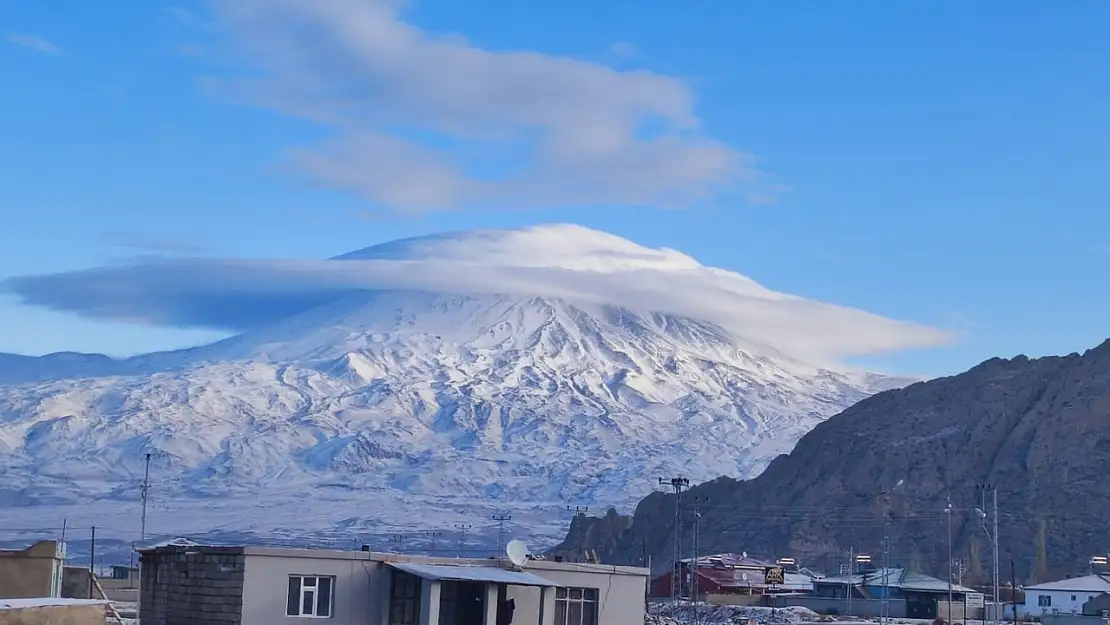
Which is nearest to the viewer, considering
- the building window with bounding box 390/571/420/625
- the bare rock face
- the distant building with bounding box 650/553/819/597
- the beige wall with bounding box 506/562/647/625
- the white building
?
the building window with bounding box 390/571/420/625

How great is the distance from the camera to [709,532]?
533 ft

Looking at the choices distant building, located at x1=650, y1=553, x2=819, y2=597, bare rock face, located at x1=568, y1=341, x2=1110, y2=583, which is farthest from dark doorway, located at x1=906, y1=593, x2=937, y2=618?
bare rock face, located at x1=568, y1=341, x2=1110, y2=583

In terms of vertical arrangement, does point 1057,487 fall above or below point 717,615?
above

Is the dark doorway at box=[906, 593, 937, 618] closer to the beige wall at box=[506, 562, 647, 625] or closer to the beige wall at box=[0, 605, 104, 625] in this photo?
the beige wall at box=[506, 562, 647, 625]

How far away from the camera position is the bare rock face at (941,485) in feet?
434

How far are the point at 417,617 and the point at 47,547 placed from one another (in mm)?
7319

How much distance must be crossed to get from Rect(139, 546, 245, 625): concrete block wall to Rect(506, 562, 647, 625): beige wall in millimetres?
5946

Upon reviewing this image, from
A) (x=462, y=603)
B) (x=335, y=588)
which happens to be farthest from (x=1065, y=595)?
(x=335, y=588)

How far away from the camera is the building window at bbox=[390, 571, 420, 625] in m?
32.7

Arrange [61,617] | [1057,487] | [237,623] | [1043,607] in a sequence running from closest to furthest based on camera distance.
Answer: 1. [61,617]
2. [237,623]
3. [1043,607]
4. [1057,487]

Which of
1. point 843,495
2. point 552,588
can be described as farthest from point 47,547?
point 843,495

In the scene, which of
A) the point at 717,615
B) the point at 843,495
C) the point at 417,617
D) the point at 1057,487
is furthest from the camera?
the point at 843,495

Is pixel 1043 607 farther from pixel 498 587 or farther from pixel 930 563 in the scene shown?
pixel 498 587

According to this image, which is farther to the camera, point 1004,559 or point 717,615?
point 1004,559
